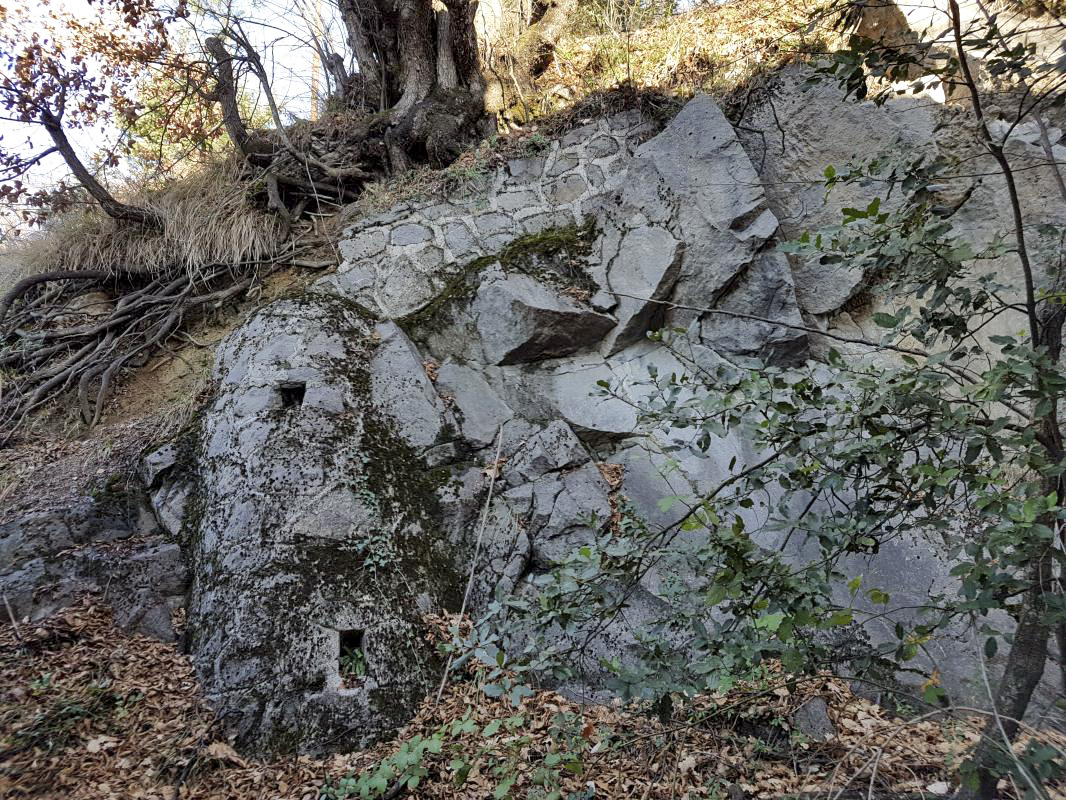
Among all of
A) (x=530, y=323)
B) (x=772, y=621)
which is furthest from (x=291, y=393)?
(x=772, y=621)

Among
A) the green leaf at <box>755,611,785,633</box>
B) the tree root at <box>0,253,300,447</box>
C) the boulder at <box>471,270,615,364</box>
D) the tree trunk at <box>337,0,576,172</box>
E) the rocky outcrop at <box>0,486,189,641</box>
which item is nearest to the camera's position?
the green leaf at <box>755,611,785,633</box>

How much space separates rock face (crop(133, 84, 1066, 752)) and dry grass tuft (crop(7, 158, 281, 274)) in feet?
2.83

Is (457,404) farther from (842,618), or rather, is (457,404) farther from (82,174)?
(82,174)

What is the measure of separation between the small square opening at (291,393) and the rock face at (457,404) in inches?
0.5

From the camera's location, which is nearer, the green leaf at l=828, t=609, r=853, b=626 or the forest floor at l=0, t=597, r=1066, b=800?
the green leaf at l=828, t=609, r=853, b=626

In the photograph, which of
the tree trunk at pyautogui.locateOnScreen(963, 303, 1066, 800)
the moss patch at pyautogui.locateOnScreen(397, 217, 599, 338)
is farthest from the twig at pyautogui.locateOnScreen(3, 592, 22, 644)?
the tree trunk at pyautogui.locateOnScreen(963, 303, 1066, 800)

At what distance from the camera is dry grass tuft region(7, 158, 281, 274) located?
4.91 metres

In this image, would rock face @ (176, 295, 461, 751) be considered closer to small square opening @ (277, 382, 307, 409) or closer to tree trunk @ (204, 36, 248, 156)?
small square opening @ (277, 382, 307, 409)

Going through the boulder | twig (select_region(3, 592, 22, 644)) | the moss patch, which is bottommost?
twig (select_region(3, 592, 22, 644))

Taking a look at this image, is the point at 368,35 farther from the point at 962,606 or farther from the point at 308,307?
the point at 962,606

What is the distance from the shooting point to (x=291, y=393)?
12.4 feet

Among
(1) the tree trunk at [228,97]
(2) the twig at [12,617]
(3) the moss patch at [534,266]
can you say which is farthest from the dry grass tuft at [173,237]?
(2) the twig at [12,617]

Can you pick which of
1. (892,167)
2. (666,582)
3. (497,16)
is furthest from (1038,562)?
(497,16)

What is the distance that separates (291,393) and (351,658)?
1654 mm
